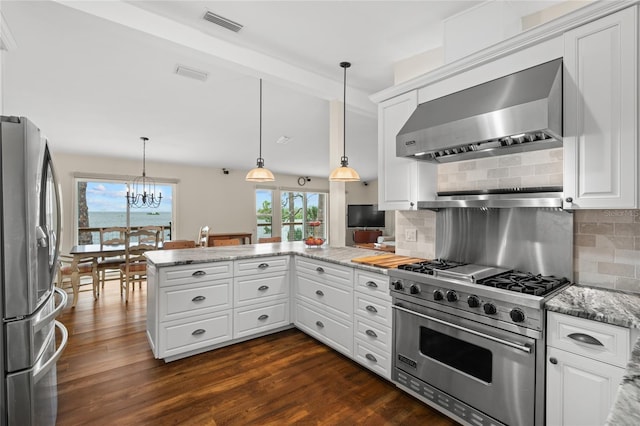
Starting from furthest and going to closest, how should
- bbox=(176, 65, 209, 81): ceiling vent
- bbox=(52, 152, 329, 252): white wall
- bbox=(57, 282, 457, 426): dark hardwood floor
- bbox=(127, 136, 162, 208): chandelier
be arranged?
bbox=(127, 136, 162, 208): chandelier
bbox=(52, 152, 329, 252): white wall
bbox=(176, 65, 209, 81): ceiling vent
bbox=(57, 282, 457, 426): dark hardwood floor

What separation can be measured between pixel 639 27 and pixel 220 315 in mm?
3410

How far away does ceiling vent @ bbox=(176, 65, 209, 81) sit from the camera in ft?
11.2

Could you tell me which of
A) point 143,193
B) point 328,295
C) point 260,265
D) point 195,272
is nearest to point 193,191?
point 143,193

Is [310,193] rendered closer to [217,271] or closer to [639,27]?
[217,271]

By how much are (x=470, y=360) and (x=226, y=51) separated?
309cm

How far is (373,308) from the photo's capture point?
2.42 meters

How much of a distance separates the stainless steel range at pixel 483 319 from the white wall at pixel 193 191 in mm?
5681

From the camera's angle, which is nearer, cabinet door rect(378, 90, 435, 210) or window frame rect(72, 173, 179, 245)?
cabinet door rect(378, 90, 435, 210)

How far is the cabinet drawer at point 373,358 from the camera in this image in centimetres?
230

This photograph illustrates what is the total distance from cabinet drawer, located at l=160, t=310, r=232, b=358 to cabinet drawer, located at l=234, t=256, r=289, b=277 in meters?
0.40

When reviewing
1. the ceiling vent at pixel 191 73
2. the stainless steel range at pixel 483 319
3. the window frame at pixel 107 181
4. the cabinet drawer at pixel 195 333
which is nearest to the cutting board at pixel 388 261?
the stainless steel range at pixel 483 319

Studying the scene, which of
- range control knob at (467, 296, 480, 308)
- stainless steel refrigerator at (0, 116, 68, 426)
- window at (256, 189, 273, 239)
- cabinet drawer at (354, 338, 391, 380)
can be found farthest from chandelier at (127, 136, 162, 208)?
range control knob at (467, 296, 480, 308)

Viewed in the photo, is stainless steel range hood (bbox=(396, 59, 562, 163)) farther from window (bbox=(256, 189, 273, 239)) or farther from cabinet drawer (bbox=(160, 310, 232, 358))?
window (bbox=(256, 189, 273, 239))

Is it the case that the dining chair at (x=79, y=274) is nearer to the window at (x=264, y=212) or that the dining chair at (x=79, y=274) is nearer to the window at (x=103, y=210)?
the window at (x=103, y=210)
